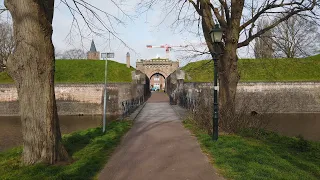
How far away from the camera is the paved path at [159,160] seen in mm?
5023

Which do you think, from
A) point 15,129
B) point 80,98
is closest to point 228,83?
point 15,129

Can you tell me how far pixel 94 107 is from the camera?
1142 inches

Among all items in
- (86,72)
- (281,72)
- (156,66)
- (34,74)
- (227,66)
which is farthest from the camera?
(156,66)

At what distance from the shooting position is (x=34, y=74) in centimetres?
536

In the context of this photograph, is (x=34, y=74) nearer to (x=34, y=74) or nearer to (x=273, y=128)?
(x=34, y=74)

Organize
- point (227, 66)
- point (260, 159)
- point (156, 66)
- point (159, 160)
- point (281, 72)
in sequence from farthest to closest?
point (156, 66), point (281, 72), point (227, 66), point (159, 160), point (260, 159)

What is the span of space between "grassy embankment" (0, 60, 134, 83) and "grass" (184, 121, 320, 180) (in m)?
27.1

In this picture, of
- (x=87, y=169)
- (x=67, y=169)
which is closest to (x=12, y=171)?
(x=67, y=169)

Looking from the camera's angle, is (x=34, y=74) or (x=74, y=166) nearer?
(x=34, y=74)

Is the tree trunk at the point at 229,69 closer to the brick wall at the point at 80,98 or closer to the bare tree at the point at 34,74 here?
the bare tree at the point at 34,74

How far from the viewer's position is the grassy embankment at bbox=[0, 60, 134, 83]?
34.1 metres

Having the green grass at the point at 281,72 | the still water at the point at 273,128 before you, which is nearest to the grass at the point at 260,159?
the still water at the point at 273,128

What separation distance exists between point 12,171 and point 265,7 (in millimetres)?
8550

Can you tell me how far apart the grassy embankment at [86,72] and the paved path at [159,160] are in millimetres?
25616
